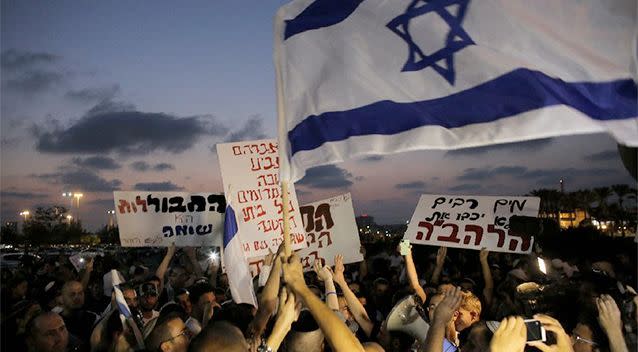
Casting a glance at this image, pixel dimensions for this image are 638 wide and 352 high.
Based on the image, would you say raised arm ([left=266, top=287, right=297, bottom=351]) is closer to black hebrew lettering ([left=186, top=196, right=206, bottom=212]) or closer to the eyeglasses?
the eyeglasses

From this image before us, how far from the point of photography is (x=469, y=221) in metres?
8.95

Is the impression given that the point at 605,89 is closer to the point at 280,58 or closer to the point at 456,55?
the point at 456,55

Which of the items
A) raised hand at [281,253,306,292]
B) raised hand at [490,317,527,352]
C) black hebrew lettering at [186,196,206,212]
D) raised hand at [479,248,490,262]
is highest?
raised hand at [281,253,306,292]

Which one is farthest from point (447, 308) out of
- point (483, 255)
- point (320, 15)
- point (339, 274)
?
point (483, 255)

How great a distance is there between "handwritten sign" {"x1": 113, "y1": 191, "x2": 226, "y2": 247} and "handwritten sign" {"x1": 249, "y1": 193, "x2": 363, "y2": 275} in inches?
65.5

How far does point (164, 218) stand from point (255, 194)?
9.24ft

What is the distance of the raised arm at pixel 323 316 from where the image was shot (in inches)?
106

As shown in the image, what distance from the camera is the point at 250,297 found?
5.58 metres

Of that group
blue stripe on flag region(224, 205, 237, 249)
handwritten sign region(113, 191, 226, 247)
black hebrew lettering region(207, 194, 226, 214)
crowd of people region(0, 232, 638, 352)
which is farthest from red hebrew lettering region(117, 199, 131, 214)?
blue stripe on flag region(224, 205, 237, 249)

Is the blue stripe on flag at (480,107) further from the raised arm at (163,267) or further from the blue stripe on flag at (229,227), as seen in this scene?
the raised arm at (163,267)

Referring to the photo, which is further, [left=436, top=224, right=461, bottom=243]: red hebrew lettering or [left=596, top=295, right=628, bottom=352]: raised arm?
[left=436, top=224, right=461, bottom=243]: red hebrew lettering

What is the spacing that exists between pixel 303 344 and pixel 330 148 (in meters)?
1.42

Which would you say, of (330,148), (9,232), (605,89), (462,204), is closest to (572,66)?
(605,89)

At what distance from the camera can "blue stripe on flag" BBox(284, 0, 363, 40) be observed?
11.5 feet
